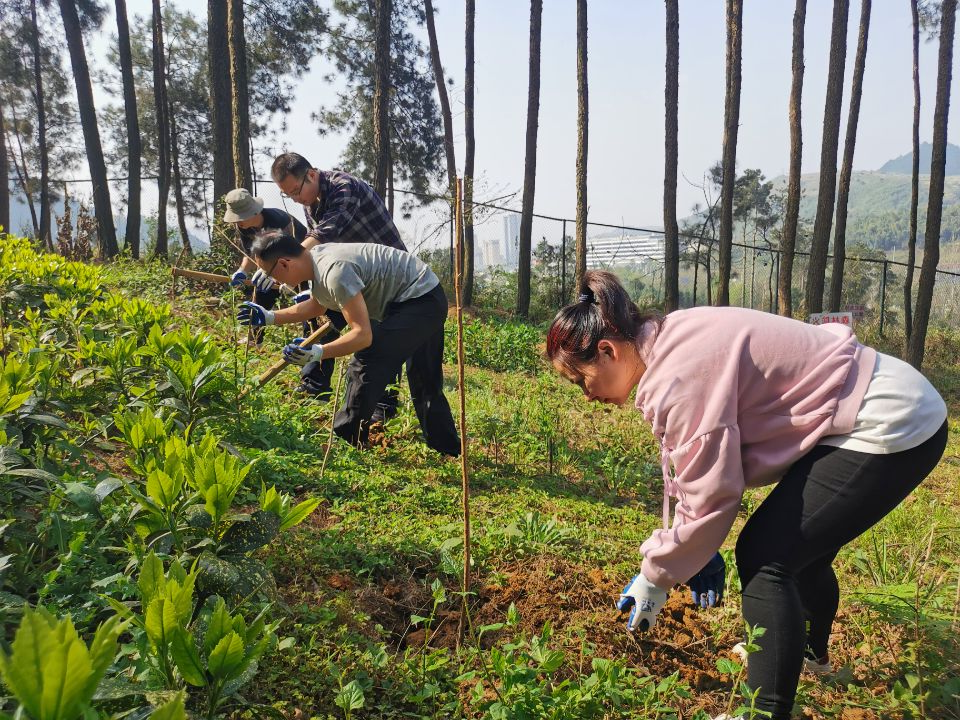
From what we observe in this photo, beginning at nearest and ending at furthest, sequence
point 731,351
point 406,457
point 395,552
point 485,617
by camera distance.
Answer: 1. point 731,351
2. point 485,617
3. point 395,552
4. point 406,457

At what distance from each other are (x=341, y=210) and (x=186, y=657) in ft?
12.5

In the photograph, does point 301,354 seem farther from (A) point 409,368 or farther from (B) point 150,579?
(B) point 150,579

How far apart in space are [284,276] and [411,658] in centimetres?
207

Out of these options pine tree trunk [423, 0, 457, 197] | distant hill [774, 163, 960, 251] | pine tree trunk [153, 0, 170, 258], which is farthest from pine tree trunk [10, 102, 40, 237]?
distant hill [774, 163, 960, 251]

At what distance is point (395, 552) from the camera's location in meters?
2.84

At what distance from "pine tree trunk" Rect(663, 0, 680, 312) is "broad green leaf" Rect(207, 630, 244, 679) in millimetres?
11381

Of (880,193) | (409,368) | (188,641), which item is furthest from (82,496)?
(880,193)

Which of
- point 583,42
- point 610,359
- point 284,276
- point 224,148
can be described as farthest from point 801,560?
point 583,42

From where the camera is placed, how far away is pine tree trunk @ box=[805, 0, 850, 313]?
10.4 m

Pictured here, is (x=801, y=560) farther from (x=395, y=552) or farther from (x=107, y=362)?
(x=107, y=362)

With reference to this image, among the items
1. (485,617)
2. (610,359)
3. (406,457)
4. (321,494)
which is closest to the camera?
(610,359)

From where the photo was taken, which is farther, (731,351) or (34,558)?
(34,558)

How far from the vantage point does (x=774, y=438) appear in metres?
1.70

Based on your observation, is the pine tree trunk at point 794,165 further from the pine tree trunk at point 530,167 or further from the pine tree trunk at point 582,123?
the pine tree trunk at point 530,167
